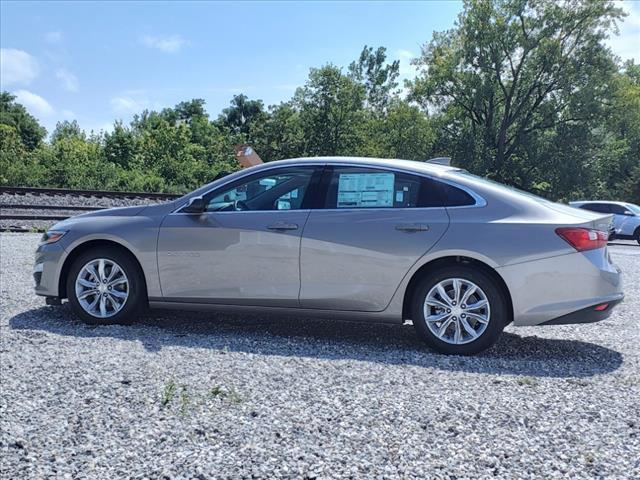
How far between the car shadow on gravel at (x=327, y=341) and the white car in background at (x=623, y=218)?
17698 mm

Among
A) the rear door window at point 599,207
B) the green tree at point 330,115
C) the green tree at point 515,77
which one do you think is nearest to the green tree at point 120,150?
the green tree at point 330,115

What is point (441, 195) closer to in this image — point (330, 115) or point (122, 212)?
point (122, 212)

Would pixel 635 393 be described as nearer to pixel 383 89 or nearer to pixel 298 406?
pixel 298 406

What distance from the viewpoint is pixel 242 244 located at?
17.0 feet

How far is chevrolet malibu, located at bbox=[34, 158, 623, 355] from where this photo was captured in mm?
4562

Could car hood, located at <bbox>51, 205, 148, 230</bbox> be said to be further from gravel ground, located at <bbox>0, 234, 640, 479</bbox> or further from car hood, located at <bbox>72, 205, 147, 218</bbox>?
gravel ground, located at <bbox>0, 234, 640, 479</bbox>

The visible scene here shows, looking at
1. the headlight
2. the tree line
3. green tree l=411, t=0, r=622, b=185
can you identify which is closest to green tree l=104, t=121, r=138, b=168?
the tree line

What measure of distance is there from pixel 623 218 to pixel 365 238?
19.7 m

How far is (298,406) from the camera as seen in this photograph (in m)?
3.41

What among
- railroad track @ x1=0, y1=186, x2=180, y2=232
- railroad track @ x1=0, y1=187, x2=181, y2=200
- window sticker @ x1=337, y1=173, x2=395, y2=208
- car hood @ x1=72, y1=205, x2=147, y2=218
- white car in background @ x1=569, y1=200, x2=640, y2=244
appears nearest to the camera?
window sticker @ x1=337, y1=173, x2=395, y2=208

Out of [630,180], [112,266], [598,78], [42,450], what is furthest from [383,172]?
[630,180]

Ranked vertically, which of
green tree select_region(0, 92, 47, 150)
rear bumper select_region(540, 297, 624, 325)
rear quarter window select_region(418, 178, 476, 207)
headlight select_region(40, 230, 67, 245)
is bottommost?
rear bumper select_region(540, 297, 624, 325)

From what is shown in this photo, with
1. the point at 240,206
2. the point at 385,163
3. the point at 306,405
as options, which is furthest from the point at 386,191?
the point at 306,405

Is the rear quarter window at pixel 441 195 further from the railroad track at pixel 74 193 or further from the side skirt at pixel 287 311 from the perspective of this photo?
the railroad track at pixel 74 193
